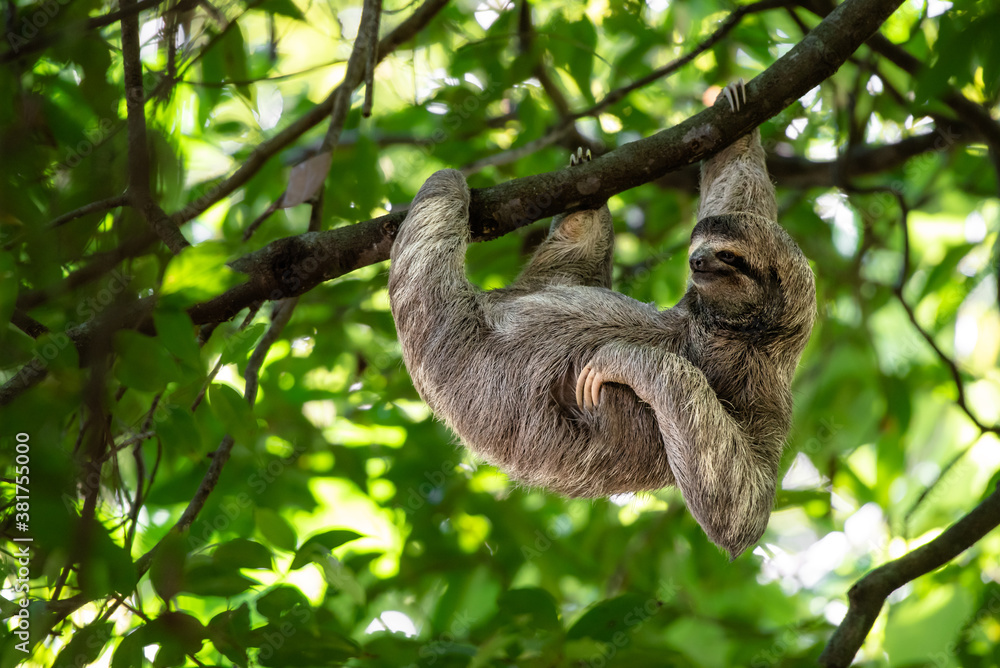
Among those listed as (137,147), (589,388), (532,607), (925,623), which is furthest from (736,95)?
(925,623)

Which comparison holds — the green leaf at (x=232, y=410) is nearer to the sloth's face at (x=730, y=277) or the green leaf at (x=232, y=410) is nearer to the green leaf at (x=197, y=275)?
the green leaf at (x=197, y=275)

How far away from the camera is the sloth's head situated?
5.05 m

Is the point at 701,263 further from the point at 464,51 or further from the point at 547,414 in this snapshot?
the point at 464,51

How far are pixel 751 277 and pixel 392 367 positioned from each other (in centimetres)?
493

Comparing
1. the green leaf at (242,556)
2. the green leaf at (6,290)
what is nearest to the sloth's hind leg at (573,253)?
the green leaf at (242,556)

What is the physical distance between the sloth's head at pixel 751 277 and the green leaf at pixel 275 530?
3.17 meters

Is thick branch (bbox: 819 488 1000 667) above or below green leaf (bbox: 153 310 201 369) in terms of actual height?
below

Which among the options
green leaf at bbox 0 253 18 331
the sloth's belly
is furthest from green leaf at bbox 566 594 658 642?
green leaf at bbox 0 253 18 331

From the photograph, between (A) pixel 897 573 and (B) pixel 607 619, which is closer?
(B) pixel 607 619

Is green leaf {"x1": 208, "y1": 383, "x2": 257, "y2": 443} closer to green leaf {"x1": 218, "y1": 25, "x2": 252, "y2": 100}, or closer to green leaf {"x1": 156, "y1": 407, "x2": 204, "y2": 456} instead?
green leaf {"x1": 156, "y1": 407, "x2": 204, "y2": 456}

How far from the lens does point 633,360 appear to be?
5.20 metres

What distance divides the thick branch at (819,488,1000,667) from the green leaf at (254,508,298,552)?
11.7 feet

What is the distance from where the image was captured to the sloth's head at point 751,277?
505cm

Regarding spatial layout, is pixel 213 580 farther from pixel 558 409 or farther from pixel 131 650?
pixel 558 409
